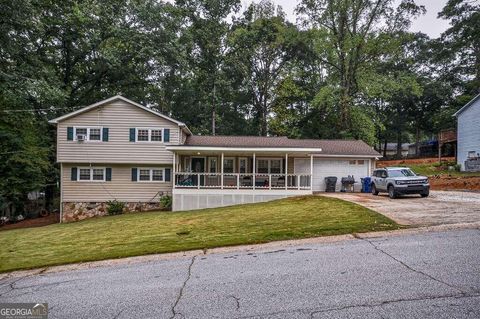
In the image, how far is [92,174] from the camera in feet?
67.2

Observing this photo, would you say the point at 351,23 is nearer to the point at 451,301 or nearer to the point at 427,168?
the point at 427,168

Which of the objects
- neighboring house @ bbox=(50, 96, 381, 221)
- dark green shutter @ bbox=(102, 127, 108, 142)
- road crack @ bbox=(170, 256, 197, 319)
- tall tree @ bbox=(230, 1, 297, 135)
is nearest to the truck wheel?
neighboring house @ bbox=(50, 96, 381, 221)

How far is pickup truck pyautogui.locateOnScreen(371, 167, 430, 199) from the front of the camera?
1531cm

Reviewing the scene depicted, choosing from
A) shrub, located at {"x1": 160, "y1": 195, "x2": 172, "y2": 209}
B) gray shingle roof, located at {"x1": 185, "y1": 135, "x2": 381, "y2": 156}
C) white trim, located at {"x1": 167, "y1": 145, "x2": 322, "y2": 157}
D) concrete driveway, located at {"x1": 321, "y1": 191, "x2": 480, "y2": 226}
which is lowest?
shrub, located at {"x1": 160, "y1": 195, "x2": 172, "y2": 209}

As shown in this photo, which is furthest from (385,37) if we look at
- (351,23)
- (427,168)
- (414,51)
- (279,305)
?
(279,305)

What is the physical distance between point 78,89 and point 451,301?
1215 inches

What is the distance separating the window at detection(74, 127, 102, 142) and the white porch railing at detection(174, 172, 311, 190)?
5854 mm

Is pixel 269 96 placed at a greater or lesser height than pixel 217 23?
lesser

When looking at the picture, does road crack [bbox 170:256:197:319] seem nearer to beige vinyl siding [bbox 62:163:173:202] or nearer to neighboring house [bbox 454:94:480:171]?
beige vinyl siding [bbox 62:163:173:202]

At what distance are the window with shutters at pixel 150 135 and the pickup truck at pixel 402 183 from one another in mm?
13616


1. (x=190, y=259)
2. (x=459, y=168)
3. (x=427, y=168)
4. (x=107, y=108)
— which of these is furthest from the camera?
(x=427, y=168)

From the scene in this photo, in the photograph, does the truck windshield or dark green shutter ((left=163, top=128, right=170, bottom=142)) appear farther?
dark green shutter ((left=163, top=128, right=170, bottom=142))

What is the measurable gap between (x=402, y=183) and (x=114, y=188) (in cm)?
1705

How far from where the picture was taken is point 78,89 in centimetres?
2833
